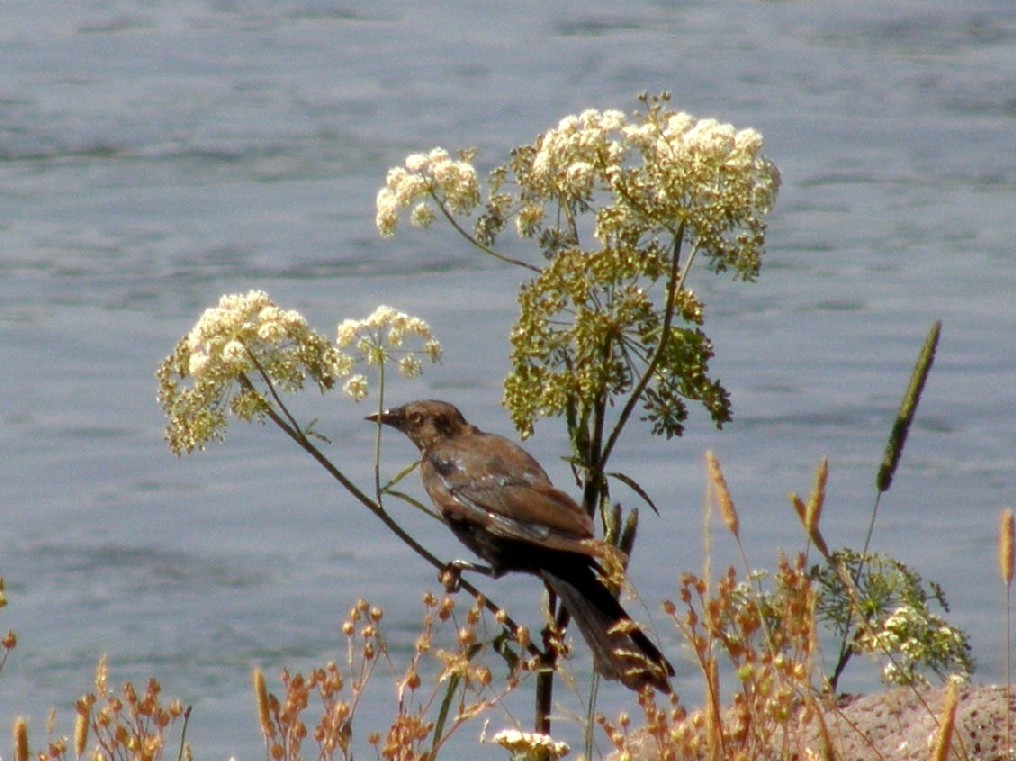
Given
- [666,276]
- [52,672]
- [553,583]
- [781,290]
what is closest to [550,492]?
[553,583]

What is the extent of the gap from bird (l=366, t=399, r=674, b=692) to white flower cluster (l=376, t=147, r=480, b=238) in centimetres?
66

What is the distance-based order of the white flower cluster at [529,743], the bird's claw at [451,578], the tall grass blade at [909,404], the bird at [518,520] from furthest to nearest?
the bird at [518,520] → the bird's claw at [451,578] → the tall grass blade at [909,404] → the white flower cluster at [529,743]

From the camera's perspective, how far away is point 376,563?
9.21 meters

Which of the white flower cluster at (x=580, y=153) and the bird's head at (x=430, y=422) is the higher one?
the white flower cluster at (x=580, y=153)

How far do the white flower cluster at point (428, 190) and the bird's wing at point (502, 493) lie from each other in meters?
0.78

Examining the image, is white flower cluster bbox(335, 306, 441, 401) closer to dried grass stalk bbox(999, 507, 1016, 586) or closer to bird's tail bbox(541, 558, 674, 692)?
bird's tail bbox(541, 558, 674, 692)

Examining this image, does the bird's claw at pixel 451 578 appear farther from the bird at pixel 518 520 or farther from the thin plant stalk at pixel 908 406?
the thin plant stalk at pixel 908 406

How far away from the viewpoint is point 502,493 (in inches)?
217

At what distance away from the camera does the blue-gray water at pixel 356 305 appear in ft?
29.5

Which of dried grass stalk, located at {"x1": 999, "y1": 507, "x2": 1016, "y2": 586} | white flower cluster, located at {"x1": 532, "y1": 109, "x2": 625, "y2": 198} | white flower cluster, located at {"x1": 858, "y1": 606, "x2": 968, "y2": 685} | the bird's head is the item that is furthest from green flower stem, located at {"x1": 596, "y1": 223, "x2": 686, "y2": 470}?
the bird's head

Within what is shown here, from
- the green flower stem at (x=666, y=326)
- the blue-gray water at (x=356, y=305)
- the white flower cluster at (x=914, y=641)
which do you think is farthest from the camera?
the blue-gray water at (x=356, y=305)

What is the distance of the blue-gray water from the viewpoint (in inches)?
353

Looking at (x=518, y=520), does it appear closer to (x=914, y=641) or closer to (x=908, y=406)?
(x=914, y=641)

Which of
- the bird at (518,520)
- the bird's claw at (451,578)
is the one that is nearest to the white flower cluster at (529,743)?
the bird's claw at (451,578)
